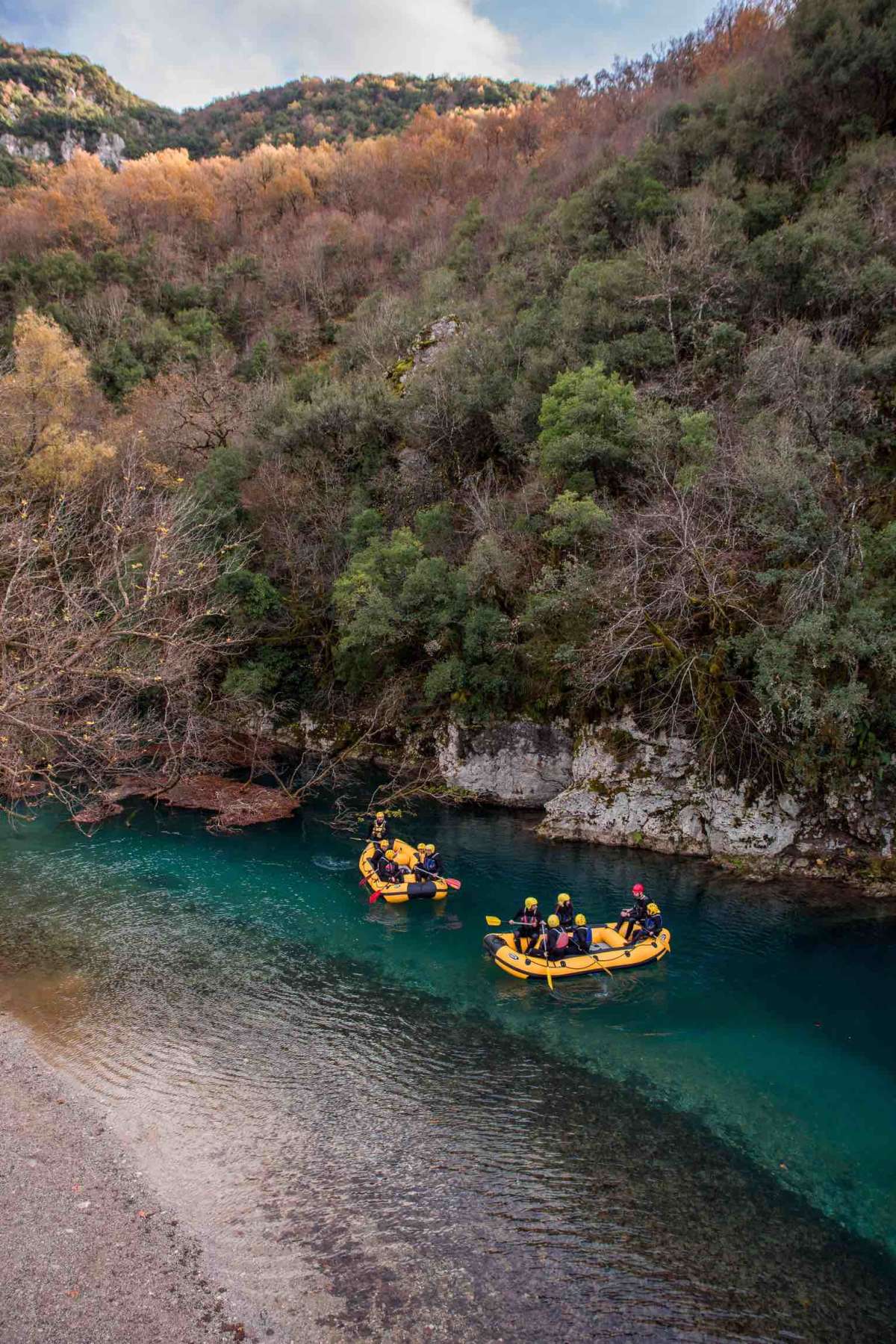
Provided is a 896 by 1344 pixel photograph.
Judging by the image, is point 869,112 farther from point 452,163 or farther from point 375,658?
point 452,163

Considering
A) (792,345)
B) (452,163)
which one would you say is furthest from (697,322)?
(452,163)

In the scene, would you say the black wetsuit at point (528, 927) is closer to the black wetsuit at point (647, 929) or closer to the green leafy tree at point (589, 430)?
the black wetsuit at point (647, 929)

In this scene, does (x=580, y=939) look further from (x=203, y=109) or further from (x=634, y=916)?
(x=203, y=109)

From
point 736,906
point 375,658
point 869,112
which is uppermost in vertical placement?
point 869,112

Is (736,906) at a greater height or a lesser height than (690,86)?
lesser

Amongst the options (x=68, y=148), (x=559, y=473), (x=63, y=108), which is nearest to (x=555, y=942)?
(x=559, y=473)

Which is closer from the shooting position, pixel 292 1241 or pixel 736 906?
pixel 292 1241

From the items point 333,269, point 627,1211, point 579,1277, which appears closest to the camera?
point 579,1277
